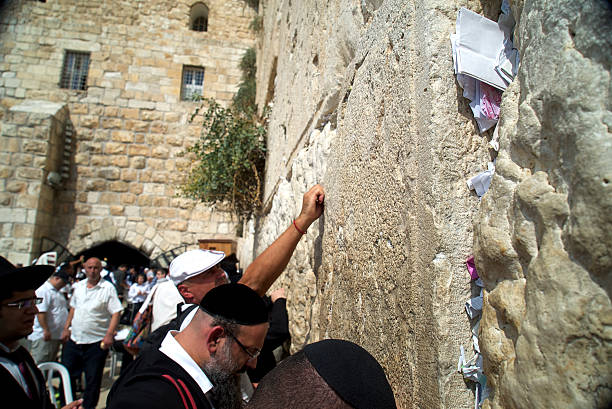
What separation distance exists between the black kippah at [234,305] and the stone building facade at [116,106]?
8363 mm

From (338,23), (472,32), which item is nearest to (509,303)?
(472,32)

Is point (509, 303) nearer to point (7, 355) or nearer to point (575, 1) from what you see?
point (575, 1)

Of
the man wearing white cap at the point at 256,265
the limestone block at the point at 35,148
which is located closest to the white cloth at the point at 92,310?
the man wearing white cap at the point at 256,265

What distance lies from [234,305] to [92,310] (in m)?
Answer: 3.70

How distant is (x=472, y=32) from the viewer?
1.09 m

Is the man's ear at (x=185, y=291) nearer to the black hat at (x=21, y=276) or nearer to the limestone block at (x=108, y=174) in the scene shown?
the black hat at (x=21, y=276)

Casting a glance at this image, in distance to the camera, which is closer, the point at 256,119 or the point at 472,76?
the point at 472,76

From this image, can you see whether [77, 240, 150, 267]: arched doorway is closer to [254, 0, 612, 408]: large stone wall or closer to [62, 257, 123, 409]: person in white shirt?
[62, 257, 123, 409]: person in white shirt

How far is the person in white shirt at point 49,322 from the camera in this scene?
4.41 m

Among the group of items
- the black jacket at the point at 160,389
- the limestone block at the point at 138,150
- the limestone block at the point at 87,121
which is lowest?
the black jacket at the point at 160,389

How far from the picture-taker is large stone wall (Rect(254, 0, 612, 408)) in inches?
25.1

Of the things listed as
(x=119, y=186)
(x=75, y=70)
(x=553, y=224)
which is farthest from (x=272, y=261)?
(x=75, y=70)

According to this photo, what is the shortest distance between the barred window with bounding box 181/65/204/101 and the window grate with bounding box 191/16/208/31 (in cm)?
196

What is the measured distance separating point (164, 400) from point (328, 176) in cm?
140
